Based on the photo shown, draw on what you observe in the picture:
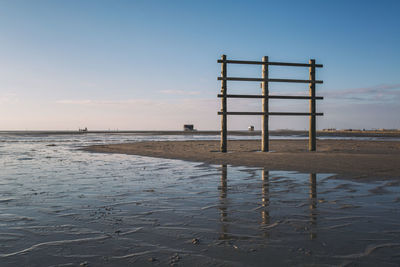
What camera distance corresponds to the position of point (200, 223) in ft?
13.1

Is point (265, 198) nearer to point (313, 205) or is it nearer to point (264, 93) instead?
point (313, 205)

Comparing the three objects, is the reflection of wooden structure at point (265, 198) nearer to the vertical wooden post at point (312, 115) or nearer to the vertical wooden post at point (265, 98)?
the vertical wooden post at point (265, 98)

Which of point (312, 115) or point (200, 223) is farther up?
point (312, 115)

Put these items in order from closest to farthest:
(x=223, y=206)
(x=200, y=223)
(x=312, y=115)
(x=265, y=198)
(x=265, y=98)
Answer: (x=200, y=223) < (x=223, y=206) < (x=265, y=198) < (x=265, y=98) < (x=312, y=115)

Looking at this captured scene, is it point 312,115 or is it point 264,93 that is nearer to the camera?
point 264,93

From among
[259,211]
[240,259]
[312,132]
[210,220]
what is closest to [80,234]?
[210,220]

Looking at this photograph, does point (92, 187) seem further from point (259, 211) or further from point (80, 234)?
point (259, 211)

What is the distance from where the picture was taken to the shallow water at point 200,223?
293cm

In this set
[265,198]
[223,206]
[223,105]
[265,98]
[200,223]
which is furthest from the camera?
[265,98]

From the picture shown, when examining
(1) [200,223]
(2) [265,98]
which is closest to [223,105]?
(2) [265,98]

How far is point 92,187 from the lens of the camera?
22.1 feet

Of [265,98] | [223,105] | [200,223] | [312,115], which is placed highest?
[265,98]

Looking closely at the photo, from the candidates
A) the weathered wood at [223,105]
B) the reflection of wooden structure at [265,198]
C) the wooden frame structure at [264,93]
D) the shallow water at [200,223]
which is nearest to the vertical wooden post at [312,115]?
the wooden frame structure at [264,93]

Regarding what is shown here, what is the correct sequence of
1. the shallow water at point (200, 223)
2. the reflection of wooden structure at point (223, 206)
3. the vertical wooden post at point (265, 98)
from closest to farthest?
the shallow water at point (200, 223) < the reflection of wooden structure at point (223, 206) < the vertical wooden post at point (265, 98)
